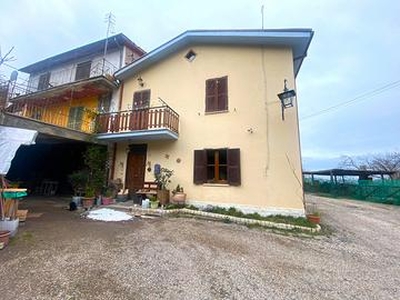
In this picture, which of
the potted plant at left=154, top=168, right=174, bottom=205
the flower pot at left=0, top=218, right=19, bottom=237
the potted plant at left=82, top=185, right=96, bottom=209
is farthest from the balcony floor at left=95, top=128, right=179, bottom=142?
the flower pot at left=0, top=218, right=19, bottom=237

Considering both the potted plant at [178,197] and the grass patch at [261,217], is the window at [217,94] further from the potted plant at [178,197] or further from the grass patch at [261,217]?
the grass patch at [261,217]

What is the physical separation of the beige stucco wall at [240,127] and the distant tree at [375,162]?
3340 centimetres

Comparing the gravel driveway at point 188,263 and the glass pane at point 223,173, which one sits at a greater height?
the glass pane at point 223,173

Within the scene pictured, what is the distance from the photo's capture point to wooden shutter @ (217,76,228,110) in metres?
8.77

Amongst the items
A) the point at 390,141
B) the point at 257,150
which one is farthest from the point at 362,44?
the point at 390,141

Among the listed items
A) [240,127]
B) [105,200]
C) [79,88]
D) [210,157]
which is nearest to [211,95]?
[240,127]

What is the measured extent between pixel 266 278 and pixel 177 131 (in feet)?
22.8

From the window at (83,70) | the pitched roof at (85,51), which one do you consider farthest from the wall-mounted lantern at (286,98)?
the window at (83,70)

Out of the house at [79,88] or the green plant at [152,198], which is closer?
the green plant at [152,198]

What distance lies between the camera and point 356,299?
291cm

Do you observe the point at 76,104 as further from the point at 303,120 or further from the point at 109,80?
the point at 303,120

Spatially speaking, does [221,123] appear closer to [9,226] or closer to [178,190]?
[178,190]

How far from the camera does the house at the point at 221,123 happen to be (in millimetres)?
7641

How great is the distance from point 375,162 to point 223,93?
36.8 meters
